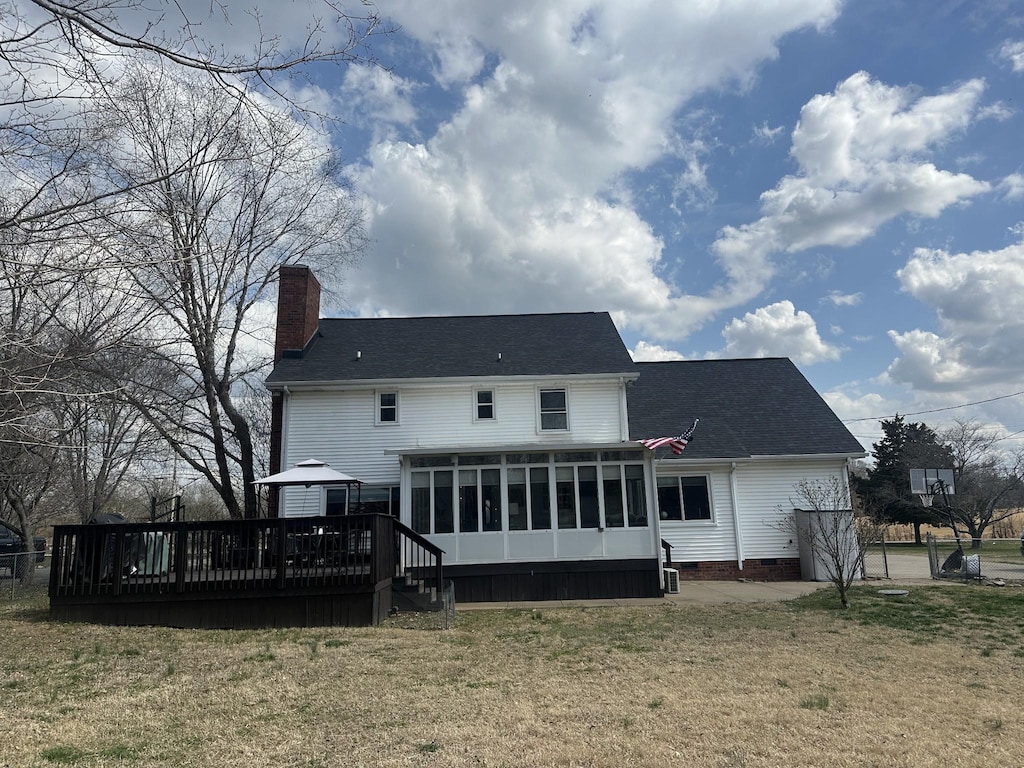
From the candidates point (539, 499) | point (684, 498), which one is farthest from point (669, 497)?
point (539, 499)

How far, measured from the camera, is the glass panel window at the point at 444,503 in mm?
15281

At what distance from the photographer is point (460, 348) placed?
19422mm

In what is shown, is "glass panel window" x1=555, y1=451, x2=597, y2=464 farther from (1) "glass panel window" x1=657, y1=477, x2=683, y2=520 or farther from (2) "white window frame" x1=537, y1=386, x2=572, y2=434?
(1) "glass panel window" x1=657, y1=477, x2=683, y2=520

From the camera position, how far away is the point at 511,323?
21.2m

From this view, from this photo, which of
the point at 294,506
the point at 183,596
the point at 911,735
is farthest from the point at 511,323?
the point at 911,735

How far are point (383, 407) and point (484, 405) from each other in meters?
2.61

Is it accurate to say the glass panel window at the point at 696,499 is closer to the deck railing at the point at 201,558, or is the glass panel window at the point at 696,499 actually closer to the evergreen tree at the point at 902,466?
the deck railing at the point at 201,558

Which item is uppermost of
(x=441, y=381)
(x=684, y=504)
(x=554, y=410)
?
(x=441, y=381)

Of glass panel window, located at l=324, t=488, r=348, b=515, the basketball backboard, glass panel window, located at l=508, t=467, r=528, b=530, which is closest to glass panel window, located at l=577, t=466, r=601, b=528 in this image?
glass panel window, located at l=508, t=467, r=528, b=530

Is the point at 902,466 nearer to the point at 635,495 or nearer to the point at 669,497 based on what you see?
the point at 669,497

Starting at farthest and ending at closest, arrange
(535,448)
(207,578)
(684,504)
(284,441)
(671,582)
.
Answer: (684,504)
(284,441)
(671,582)
(535,448)
(207,578)

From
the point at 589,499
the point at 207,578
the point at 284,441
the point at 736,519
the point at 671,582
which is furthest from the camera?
the point at 736,519

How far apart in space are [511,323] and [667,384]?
213 inches

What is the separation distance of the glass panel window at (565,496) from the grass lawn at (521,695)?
15.4ft
